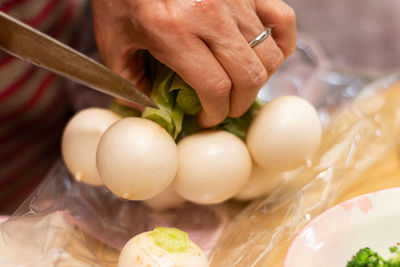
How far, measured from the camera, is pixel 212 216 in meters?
1.04

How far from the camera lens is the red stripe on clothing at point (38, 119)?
1.18m

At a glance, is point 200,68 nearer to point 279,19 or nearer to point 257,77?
point 257,77

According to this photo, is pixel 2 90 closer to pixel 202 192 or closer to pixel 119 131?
pixel 119 131

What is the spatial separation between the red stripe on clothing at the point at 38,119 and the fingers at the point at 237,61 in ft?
2.13

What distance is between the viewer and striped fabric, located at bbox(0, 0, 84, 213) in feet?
3.69

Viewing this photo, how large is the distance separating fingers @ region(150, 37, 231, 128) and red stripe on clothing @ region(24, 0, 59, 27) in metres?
0.47

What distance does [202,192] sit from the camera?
35.9 inches

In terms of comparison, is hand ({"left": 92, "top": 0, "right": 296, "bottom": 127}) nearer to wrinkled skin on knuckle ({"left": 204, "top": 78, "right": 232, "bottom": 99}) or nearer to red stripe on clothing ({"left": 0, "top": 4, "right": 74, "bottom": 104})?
wrinkled skin on knuckle ({"left": 204, "top": 78, "right": 232, "bottom": 99})

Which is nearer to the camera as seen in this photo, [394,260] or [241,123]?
[394,260]

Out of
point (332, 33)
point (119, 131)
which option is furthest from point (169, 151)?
point (332, 33)

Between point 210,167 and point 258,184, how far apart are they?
0.18 meters

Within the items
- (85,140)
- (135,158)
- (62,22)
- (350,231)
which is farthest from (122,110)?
(350,231)

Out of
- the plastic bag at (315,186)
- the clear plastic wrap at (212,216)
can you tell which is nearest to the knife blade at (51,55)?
the clear plastic wrap at (212,216)

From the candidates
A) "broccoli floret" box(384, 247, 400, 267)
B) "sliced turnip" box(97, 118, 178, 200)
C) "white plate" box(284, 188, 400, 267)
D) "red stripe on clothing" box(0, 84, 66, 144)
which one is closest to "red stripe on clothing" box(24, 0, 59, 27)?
"red stripe on clothing" box(0, 84, 66, 144)
